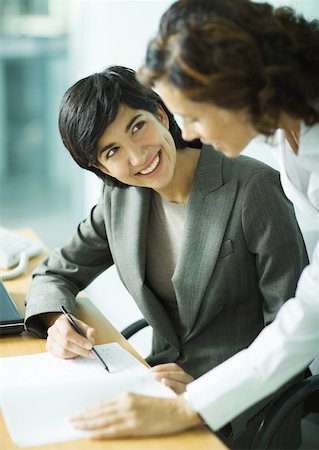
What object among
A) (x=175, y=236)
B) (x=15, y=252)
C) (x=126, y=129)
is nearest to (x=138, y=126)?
(x=126, y=129)

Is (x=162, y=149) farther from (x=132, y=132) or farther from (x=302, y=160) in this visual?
(x=302, y=160)

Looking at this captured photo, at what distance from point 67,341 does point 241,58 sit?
2.61 feet

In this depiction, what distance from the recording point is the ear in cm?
176

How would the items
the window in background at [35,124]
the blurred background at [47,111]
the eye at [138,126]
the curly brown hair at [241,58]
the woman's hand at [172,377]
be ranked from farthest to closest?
the window in background at [35,124]
the blurred background at [47,111]
the eye at [138,126]
the woman's hand at [172,377]
the curly brown hair at [241,58]

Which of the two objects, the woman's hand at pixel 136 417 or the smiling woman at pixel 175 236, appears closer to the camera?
the woman's hand at pixel 136 417

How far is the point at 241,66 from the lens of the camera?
112 cm

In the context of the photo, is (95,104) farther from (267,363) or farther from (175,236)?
(267,363)

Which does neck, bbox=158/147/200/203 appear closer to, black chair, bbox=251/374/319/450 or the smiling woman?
the smiling woman

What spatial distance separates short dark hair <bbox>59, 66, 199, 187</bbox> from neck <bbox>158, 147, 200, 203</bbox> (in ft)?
0.57

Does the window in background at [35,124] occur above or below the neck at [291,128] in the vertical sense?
below

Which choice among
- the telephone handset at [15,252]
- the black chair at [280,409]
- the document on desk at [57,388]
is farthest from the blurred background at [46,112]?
the black chair at [280,409]

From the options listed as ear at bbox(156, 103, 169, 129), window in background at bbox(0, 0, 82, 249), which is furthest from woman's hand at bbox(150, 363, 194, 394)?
window in background at bbox(0, 0, 82, 249)

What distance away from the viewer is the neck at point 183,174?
1814 millimetres

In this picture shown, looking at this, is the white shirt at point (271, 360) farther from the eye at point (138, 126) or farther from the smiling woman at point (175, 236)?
the eye at point (138, 126)
